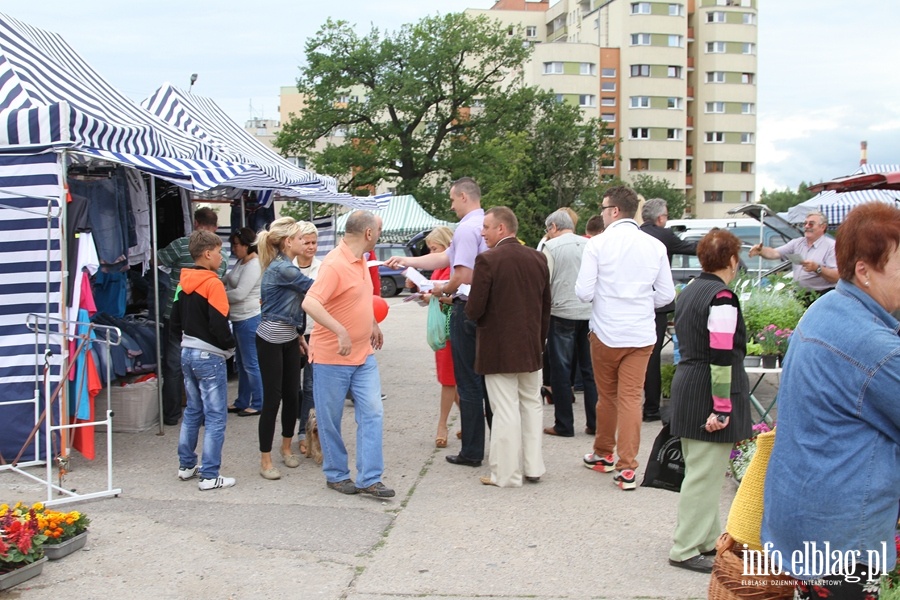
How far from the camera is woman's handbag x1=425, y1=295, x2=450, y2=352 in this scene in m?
7.05

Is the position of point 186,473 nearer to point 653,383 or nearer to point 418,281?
point 418,281

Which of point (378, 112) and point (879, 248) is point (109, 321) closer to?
point (879, 248)

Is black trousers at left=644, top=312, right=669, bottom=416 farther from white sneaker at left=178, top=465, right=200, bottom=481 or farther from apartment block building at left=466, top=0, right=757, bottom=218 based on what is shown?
apartment block building at left=466, top=0, right=757, bottom=218

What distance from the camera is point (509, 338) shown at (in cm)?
598

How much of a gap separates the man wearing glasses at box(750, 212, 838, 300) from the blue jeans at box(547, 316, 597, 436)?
192 cm

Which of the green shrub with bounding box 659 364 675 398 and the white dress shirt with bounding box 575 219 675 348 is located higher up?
the white dress shirt with bounding box 575 219 675 348

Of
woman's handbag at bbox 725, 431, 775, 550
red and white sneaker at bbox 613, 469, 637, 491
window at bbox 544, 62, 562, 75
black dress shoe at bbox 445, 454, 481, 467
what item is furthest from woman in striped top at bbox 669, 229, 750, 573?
window at bbox 544, 62, 562, 75

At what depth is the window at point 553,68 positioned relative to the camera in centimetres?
7419

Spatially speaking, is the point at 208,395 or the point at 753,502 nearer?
the point at 753,502

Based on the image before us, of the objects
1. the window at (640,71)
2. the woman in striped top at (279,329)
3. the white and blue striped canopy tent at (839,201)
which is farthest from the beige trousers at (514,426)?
the window at (640,71)

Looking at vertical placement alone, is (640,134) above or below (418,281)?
above

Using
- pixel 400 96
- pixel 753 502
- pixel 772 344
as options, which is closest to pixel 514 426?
pixel 772 344

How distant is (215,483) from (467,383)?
6.45 feet

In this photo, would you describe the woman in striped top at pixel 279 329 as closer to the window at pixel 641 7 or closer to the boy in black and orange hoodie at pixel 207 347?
the boy in black and orange hoodie at pixel 207 347
